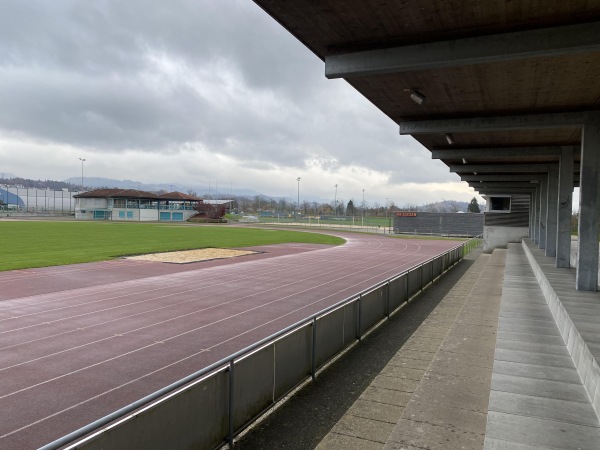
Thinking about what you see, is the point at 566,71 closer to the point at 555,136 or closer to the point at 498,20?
the point at 498,20

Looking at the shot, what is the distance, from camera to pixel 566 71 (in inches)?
359

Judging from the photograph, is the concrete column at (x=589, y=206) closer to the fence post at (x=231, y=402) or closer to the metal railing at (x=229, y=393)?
the metal railing at (x=229, y=393)

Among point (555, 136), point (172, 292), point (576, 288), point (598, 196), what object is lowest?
point (172, 292)

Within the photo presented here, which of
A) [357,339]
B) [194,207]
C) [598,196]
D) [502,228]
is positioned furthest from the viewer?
[194,207]

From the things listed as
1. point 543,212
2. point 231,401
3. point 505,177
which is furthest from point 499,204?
point 231,401

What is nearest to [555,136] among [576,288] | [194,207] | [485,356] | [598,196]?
[598,196]

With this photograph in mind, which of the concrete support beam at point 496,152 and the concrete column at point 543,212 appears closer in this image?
the concrete support beam at point 496,152

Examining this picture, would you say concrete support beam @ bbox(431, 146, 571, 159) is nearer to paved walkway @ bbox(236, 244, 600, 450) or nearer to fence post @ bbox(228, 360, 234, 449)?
paved walkway @ bbox(236, 244, 600, 450)

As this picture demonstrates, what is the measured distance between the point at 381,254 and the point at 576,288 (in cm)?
2195

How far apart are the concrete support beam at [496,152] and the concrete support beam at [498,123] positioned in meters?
6.04

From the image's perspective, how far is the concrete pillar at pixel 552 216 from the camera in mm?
20672

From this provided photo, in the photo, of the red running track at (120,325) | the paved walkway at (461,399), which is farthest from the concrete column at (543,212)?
the paved walkway at (461,399)

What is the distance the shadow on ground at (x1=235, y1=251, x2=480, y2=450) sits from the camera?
19.1 ft

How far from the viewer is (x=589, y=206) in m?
11.6
